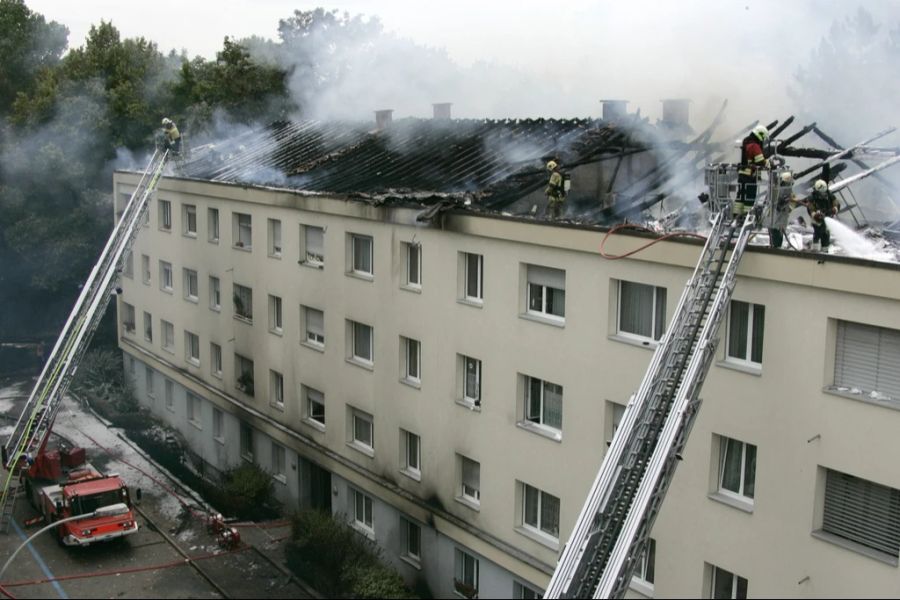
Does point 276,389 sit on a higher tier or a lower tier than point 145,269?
lower

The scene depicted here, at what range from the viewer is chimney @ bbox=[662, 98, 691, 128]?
22.6 metres

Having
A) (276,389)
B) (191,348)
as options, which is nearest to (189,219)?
(191,348)

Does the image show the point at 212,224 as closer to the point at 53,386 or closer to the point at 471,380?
the point at 53,386

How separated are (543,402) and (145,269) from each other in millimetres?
19153

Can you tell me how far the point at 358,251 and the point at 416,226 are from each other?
282cm

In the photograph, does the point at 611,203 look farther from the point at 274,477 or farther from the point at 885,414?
the point at 274,477

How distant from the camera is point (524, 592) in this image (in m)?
18.1

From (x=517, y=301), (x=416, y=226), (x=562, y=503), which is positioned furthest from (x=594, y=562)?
(x=416, y=226)

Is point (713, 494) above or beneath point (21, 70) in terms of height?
beneath

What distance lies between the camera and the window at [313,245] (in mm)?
23547

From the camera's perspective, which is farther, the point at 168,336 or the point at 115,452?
the point at 168,336

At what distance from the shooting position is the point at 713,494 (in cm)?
1480

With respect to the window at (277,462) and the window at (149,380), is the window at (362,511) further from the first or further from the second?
the window at (149,380)

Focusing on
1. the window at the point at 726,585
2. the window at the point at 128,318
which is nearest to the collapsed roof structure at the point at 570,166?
the window at the point at 726,585
